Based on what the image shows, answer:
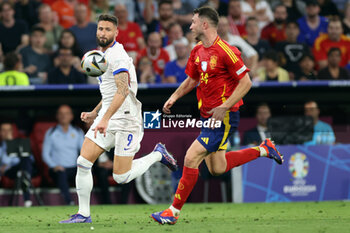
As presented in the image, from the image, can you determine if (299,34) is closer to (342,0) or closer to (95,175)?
(342,0)

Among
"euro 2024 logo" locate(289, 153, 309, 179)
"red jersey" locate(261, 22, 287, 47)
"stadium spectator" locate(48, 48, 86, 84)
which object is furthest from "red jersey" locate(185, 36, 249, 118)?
"red jersey" locate(261, 22, 287, 47)

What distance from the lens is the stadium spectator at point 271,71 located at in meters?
11.8

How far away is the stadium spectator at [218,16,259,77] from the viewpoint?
12102mm

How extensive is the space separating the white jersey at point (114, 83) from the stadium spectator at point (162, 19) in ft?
20.8

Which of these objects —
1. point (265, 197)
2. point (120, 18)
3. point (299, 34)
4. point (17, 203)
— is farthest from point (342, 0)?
point (17, 203)

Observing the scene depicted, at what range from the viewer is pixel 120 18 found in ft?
44.1

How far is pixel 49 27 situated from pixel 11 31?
0.71 metres

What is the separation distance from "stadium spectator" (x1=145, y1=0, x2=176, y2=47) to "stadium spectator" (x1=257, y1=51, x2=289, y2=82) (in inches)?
98.9

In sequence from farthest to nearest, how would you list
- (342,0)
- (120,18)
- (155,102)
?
(342,0)
(120,18)
(155,102)

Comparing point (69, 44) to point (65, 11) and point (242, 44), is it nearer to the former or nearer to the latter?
point (65, 11)

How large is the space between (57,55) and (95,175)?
242cm

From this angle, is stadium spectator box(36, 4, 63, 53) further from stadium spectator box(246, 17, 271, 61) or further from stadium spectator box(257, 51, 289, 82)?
stadium spectator box(257, 51, 289, 82)

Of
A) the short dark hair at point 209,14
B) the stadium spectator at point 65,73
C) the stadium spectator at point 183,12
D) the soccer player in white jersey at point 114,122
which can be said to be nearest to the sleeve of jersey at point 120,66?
the soccer player in white jersey at point 114,122

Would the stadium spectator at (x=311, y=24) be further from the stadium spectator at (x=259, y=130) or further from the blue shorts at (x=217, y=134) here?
the blue shorts at (x=217, y=134)
